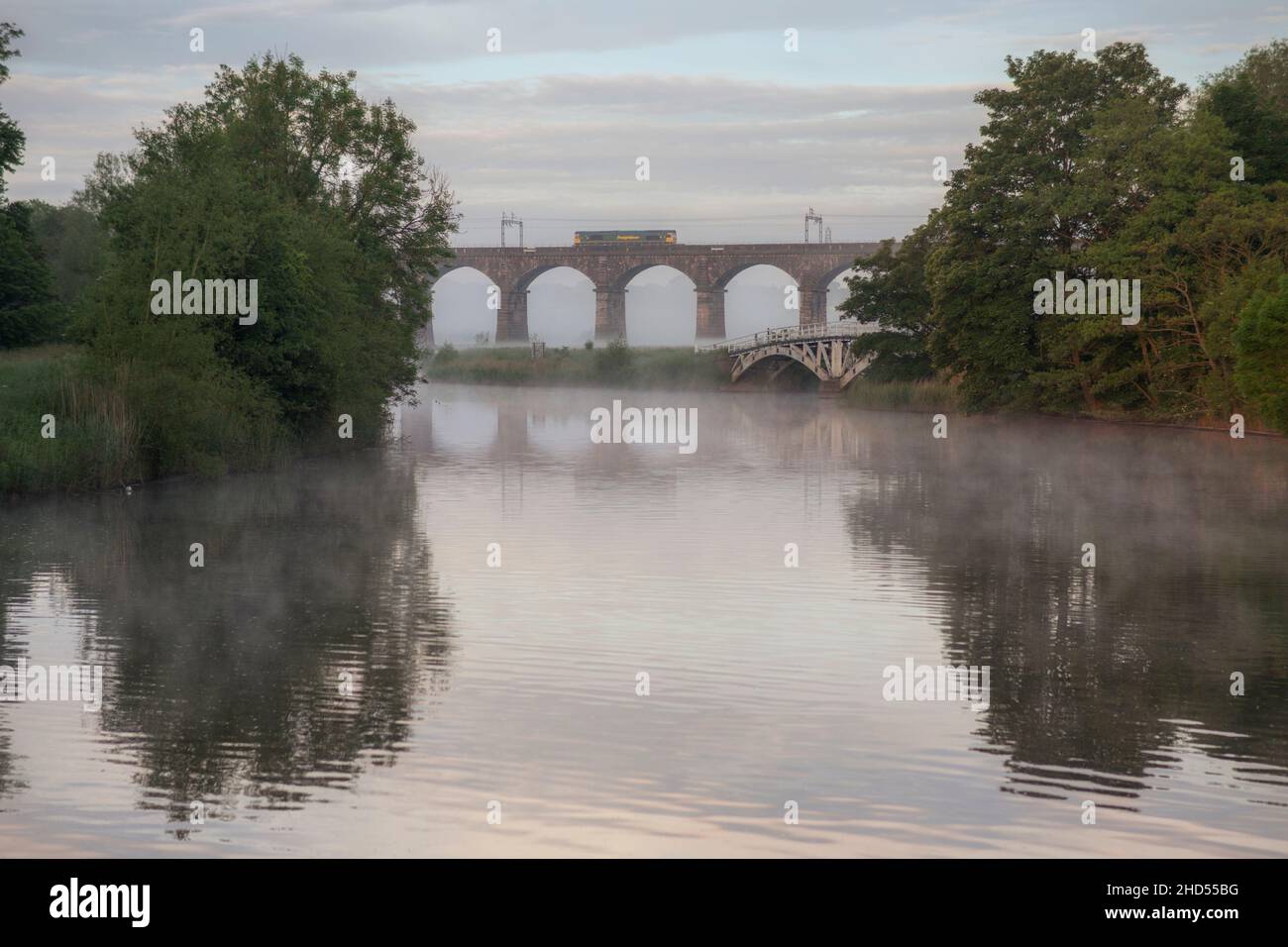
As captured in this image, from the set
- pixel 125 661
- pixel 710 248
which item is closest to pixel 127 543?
pixel 125 661

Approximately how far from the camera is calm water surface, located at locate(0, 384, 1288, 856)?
10430 mm

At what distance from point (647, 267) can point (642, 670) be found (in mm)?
146314

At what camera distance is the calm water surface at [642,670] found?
34.2 ft

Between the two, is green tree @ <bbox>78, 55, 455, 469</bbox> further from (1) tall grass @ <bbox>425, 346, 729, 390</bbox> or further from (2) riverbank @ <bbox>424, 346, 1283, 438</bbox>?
(1) tall grass @ <bbox>425, 346, 729, 390</bbox>

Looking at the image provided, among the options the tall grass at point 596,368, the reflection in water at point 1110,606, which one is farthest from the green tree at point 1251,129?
the tall grass at point 596,368

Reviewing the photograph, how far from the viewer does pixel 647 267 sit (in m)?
160

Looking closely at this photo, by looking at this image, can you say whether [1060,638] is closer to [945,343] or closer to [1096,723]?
[1096,723]

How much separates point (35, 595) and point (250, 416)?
21434mm

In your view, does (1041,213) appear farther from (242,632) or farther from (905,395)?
(242,632)

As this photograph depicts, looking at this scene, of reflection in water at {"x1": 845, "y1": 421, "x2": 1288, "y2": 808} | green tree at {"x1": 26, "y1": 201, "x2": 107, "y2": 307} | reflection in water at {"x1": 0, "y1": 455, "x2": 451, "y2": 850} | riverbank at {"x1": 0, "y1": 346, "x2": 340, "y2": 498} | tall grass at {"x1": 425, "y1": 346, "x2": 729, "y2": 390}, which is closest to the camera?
reflection in water at {"x1": 0, "y1": 455, "x2": 451, "y2": 850}

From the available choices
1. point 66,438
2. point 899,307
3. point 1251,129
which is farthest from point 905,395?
point 66,438

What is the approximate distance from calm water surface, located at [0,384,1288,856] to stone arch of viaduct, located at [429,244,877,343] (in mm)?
117658

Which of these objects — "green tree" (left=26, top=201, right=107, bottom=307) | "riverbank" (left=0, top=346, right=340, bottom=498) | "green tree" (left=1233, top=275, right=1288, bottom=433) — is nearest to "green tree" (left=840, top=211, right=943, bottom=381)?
"green tree" (left=1233, top=275, right=1288, bottom=433)

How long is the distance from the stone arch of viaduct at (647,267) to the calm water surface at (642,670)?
118 metres
